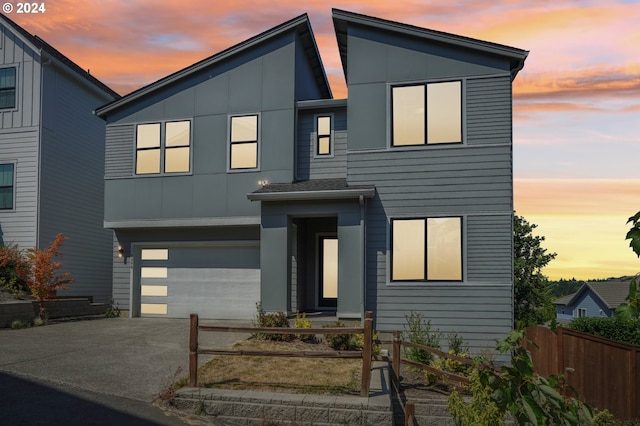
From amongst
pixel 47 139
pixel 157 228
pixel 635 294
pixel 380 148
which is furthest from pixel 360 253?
pixel 47 139

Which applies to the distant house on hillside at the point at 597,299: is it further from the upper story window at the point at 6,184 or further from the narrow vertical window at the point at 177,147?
the upper story window at the point at 6,184

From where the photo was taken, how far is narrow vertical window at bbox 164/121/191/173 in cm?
1883

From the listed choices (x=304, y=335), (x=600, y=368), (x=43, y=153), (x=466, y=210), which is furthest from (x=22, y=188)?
(x=600, y=368)

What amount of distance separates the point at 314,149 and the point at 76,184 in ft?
39.4

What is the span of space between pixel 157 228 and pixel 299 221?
4849 mm

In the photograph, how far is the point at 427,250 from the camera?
15633mm

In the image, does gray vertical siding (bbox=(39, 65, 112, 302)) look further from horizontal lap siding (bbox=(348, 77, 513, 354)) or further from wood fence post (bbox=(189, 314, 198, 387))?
wood fence post (bbox=(189, 314, 198, 387))

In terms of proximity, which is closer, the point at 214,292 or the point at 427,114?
the point at 427,114

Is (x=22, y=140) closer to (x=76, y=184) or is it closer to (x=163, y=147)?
(x=76, y=184)

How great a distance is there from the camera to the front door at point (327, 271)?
1867cm

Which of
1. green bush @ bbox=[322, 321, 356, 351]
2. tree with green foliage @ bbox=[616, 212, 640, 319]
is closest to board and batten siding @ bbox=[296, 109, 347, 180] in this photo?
green bush @ bbox=[322, 321, 356, 351]

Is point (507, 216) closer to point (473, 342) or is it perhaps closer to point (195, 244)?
point (473, 342)

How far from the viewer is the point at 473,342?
15219mm

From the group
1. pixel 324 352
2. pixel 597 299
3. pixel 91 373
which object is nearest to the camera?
pixel 324 352
